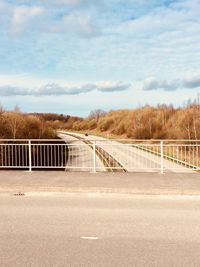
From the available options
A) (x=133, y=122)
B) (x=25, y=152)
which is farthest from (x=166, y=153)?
(x=133, y=122)

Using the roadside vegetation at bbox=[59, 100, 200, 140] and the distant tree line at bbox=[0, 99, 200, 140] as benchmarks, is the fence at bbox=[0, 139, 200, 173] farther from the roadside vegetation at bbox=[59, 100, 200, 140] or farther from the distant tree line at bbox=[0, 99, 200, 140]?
the roadside vegetation at bbox=[59, 100, 200, 140]

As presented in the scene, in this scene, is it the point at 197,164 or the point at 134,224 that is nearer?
the point at 134,224

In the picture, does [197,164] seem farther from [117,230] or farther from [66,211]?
[117,230]

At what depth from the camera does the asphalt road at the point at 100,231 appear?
17.7 feet

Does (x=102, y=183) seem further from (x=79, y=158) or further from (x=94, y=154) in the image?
(x=79, y=158)

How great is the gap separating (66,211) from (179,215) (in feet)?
7.92

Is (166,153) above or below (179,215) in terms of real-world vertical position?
above

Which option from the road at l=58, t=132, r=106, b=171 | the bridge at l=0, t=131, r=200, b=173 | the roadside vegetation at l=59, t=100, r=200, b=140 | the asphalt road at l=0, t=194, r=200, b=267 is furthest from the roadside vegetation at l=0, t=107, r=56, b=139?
the asphalt road at l=0, t=194, r=200, b=267

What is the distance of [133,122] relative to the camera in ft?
307

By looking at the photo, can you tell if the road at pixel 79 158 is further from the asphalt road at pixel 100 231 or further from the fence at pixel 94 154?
the asphalt road at pixel 100 231

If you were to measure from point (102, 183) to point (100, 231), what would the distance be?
486cm

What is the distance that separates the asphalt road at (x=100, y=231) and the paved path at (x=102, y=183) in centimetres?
67

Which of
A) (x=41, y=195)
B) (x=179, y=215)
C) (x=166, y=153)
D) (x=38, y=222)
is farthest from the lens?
(x=166, y=153)

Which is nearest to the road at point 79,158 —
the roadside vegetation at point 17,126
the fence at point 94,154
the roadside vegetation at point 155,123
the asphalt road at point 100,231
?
the fence at point 94,154
